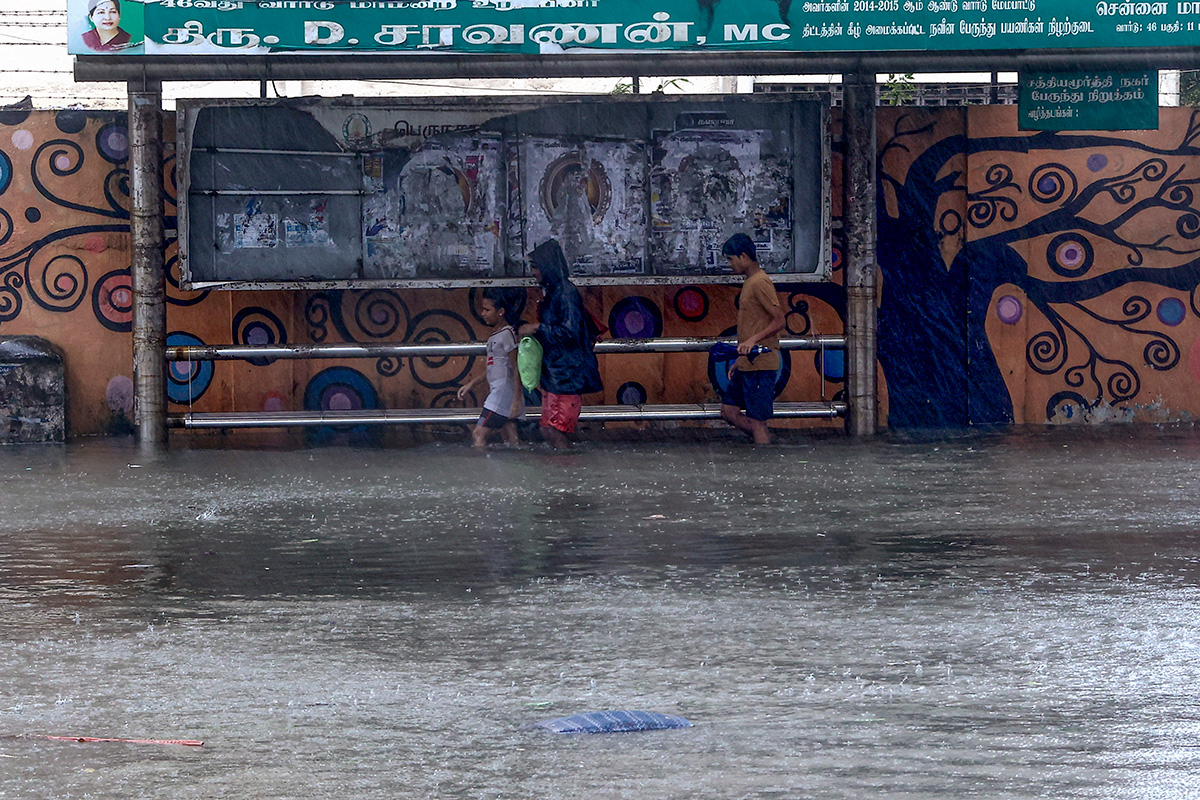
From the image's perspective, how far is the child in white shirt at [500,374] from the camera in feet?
40.3

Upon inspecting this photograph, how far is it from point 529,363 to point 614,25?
253 centimetres

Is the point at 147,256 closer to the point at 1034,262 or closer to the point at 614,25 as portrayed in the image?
the point at 614,25

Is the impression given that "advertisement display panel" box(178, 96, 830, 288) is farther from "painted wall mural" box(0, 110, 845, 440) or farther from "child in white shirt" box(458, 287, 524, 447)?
"painted wall mural" box(0, 110, 845, 440)

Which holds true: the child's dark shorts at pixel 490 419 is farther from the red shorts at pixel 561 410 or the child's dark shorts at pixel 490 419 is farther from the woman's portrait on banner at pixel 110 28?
the woman's portrait on banner at pixel 110 28

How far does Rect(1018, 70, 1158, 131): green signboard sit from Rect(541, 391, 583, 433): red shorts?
13.4ft

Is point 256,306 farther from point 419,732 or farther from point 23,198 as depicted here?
point 419,732

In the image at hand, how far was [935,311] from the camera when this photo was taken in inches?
530

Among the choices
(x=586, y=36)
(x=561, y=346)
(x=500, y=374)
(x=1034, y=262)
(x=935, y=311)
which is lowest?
(x=500, y=374)

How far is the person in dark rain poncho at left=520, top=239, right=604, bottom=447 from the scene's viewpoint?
1211 centimetres

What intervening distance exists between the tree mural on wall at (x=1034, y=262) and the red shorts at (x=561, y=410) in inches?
112

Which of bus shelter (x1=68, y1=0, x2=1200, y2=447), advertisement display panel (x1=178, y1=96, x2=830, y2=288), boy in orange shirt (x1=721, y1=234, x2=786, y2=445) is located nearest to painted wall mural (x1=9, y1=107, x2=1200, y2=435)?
advertisement display panel (x1=178, y1=96, x2=830, y2=288)

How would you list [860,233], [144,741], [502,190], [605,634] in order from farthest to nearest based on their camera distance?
[502,190]
[860,233]
[605,634]
[144,741]

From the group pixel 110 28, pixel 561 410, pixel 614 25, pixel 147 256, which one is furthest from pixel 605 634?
pixel 147 256

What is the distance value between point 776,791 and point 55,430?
1001cm
